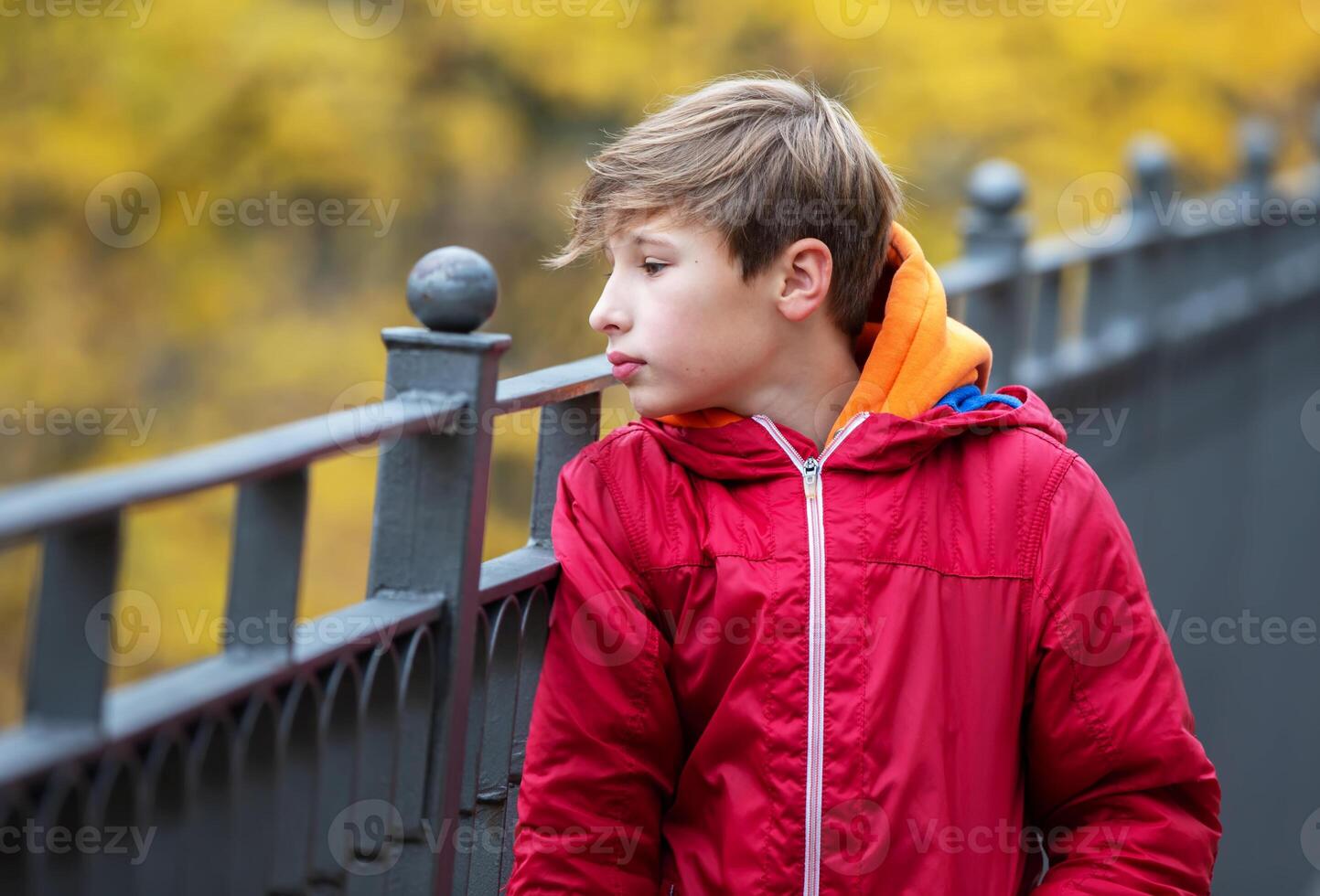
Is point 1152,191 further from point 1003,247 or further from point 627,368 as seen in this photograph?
point 627,368

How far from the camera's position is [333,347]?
1070 centimetres

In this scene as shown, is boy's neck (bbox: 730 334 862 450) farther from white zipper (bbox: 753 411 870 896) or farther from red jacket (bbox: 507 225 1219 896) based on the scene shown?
white zipper (bbox: 753 411 870 896)

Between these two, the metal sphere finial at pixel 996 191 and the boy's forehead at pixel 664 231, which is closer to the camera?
the boy's forehead at pixel 664 231

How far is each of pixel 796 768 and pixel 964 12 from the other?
9255 millimetres

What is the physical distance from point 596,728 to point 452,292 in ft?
1.78

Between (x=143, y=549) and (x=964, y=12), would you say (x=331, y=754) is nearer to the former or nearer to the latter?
(x=143, y=549)

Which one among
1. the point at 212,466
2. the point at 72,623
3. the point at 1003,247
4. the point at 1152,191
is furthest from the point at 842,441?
the point at 1152,191

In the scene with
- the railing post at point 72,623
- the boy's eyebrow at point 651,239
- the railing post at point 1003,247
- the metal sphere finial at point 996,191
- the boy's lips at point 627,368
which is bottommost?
the railing post at point 72,623

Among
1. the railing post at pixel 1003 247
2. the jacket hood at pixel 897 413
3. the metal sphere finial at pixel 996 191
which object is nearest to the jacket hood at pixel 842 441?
the jacket hood at pixel 897 413

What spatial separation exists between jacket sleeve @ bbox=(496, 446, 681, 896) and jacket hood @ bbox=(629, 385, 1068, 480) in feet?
0.39

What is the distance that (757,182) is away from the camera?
2.04 m

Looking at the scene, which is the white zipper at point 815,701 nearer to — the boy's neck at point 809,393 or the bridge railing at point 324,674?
the boy's neck at point 809,393

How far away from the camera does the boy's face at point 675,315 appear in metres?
2.00

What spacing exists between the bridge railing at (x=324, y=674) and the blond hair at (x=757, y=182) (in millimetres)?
207
